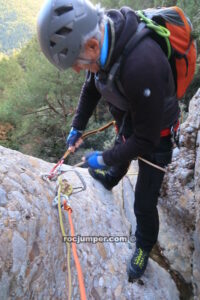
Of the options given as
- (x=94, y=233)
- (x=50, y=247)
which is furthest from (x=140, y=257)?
(x=50, y=247)

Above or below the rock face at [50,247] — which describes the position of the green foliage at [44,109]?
below

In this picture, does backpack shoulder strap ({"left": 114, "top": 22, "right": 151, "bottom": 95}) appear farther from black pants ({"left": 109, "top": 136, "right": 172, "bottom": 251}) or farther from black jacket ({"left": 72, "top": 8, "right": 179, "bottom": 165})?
black pants ({"left": 109, "top": 136, "right": 172, "bottom": 251})

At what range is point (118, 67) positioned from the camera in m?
1.36

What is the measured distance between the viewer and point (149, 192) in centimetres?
202

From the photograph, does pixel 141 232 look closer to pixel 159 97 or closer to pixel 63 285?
pixel 63 285

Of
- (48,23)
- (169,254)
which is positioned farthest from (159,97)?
(169,254)

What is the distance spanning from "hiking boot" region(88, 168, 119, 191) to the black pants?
2.42 feet

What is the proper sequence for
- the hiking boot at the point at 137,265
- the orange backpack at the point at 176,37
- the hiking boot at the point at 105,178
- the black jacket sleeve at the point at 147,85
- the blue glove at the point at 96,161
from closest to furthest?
the black jacket sleeve at the point at 147,85, the orange backpack at the point at 176,37, the blue glove at the point at 96,161, the hiking boot at the point at 137,265, the hiking boot at the point at 105,178

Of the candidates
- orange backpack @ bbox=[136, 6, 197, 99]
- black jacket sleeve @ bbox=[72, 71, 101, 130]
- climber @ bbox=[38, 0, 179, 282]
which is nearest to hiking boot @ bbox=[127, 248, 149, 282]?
climber @ bbox=[38, 0, 179, 282]

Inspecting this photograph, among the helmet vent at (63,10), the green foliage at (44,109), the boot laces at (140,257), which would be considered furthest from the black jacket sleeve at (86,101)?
the green foliage at (44,109)

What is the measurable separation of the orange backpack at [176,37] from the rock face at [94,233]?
105cm

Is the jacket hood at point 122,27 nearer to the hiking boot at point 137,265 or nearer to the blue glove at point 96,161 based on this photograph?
the blue glove at point 96,161

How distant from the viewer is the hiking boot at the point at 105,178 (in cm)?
286

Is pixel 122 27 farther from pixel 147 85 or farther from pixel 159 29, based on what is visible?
pixel 147 85
